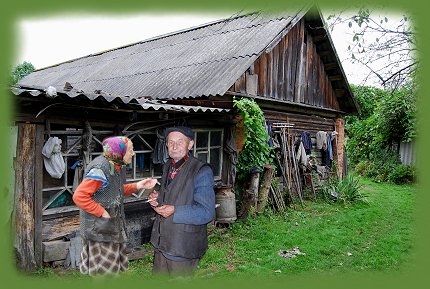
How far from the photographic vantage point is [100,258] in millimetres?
3266

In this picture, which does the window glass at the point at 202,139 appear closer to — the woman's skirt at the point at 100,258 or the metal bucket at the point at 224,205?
the metal bucket at the point at 224,205

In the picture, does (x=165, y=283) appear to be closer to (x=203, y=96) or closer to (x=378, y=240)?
(x=203, y=96)

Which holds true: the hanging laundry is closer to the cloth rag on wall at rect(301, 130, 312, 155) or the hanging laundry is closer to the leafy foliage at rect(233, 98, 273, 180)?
the cloth rag on wall at rect(301, 130, 312, 155)

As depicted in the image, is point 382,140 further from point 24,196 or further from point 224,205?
point 24,196

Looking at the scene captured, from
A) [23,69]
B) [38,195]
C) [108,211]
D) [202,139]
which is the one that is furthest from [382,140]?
[23,69]

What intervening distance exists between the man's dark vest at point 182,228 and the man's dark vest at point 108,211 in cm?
43

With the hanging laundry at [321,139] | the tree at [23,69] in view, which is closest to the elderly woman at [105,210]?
the hanging laundry at [321,139]

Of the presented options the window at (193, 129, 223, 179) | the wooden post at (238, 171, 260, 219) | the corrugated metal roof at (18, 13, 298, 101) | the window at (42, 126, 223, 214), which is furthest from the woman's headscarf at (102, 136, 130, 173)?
the wooden post at (238, 171, 260, 219)

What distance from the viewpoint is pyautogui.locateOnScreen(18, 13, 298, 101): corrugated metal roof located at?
8.01 m

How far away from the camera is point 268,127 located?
9.07 m

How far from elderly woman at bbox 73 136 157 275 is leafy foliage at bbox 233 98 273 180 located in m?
4.44

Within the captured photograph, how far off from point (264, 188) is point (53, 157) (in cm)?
508

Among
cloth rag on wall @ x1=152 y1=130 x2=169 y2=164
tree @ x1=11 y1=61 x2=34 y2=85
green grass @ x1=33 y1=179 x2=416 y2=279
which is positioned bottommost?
green grass @ x1=33 y1=179 x2=416 y2=279

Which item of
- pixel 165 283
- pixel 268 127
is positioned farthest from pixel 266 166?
pixel 165 283
